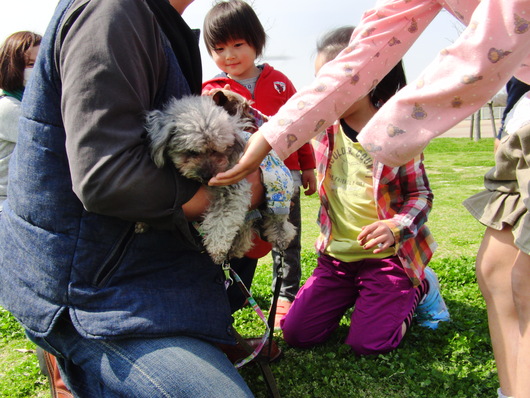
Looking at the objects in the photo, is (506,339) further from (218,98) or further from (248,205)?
(218,98)

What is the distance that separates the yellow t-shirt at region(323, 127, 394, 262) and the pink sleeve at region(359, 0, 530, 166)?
149cm

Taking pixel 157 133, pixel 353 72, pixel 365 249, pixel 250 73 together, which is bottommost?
pixel 365 249

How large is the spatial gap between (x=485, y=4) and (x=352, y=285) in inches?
86.7

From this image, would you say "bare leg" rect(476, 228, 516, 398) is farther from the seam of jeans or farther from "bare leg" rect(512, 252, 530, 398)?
the seam of jeans

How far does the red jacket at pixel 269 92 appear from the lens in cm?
399

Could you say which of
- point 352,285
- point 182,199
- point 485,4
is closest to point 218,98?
point 182,199

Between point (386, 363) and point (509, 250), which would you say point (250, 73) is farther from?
point (509, 250)

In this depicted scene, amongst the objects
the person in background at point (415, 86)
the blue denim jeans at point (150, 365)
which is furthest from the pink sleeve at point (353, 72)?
the blue denim jeans at point (150, 365)

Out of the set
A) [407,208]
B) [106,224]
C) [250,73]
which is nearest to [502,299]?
[407,208]

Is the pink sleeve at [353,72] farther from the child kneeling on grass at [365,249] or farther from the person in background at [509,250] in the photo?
the child kneeling on grass at [365,249]

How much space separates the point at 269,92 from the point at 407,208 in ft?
5.56

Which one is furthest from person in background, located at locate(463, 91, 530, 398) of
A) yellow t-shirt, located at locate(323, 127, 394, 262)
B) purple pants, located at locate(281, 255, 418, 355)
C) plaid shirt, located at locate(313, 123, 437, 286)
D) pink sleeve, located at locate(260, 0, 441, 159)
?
yellow t-shirt, located at locate(323, 127, 394, 262)

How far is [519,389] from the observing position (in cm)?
191

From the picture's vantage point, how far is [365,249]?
2.90 meters
